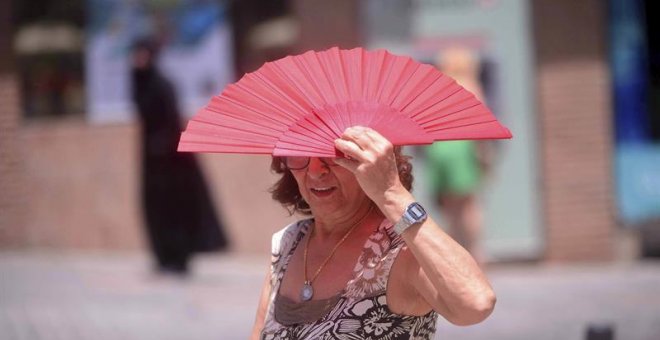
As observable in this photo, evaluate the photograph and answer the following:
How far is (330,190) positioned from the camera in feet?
9.45

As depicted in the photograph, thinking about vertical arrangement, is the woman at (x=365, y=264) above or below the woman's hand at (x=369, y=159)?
below

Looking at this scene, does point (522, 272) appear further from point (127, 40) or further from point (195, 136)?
point (195, 136)

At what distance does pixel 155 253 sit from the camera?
32.4ft

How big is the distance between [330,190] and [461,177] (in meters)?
5.82

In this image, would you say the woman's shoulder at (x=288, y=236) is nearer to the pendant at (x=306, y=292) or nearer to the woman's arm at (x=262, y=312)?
the woman's arm at (x=262, y=312)

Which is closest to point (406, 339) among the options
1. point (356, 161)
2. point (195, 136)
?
point (356, 161)

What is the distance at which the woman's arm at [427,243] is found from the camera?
261cm

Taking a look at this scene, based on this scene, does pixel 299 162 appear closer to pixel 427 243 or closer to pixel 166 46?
pixel 427 243

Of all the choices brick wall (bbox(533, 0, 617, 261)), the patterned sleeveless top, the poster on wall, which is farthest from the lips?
the poster on wall

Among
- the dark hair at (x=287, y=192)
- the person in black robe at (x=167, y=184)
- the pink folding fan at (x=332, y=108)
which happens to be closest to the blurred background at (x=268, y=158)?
the person in black robe at (x=167, y=184)

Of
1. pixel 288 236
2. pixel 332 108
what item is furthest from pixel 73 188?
pixel 332 108

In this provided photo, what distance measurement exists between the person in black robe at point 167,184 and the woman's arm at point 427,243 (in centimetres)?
723

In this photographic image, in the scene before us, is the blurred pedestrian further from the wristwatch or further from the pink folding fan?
the wristwatch

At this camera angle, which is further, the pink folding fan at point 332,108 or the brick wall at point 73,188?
the brick wall at point 73,188
